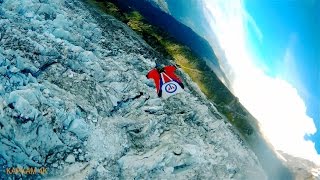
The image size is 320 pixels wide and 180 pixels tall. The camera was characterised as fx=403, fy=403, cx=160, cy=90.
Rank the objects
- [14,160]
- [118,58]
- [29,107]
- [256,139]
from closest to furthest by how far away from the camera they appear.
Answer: [14,160], [29,107], [118,58], [256,139]

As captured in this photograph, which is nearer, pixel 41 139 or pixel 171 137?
pixel 41 139

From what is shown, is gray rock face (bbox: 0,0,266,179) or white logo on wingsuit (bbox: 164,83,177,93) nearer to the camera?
gray rock face (bbox: 0,0,266,179)

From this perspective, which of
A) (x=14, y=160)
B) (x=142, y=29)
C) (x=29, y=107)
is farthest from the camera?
(x=142, y=29)

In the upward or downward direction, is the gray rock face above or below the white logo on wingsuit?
below

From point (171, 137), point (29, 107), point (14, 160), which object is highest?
point (171, 137)

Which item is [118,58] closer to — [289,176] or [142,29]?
[142,29]

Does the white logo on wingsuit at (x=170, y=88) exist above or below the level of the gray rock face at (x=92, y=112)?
above

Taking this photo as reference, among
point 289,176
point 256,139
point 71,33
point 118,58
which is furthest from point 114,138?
point 289,176

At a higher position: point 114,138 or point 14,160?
point 114,138
